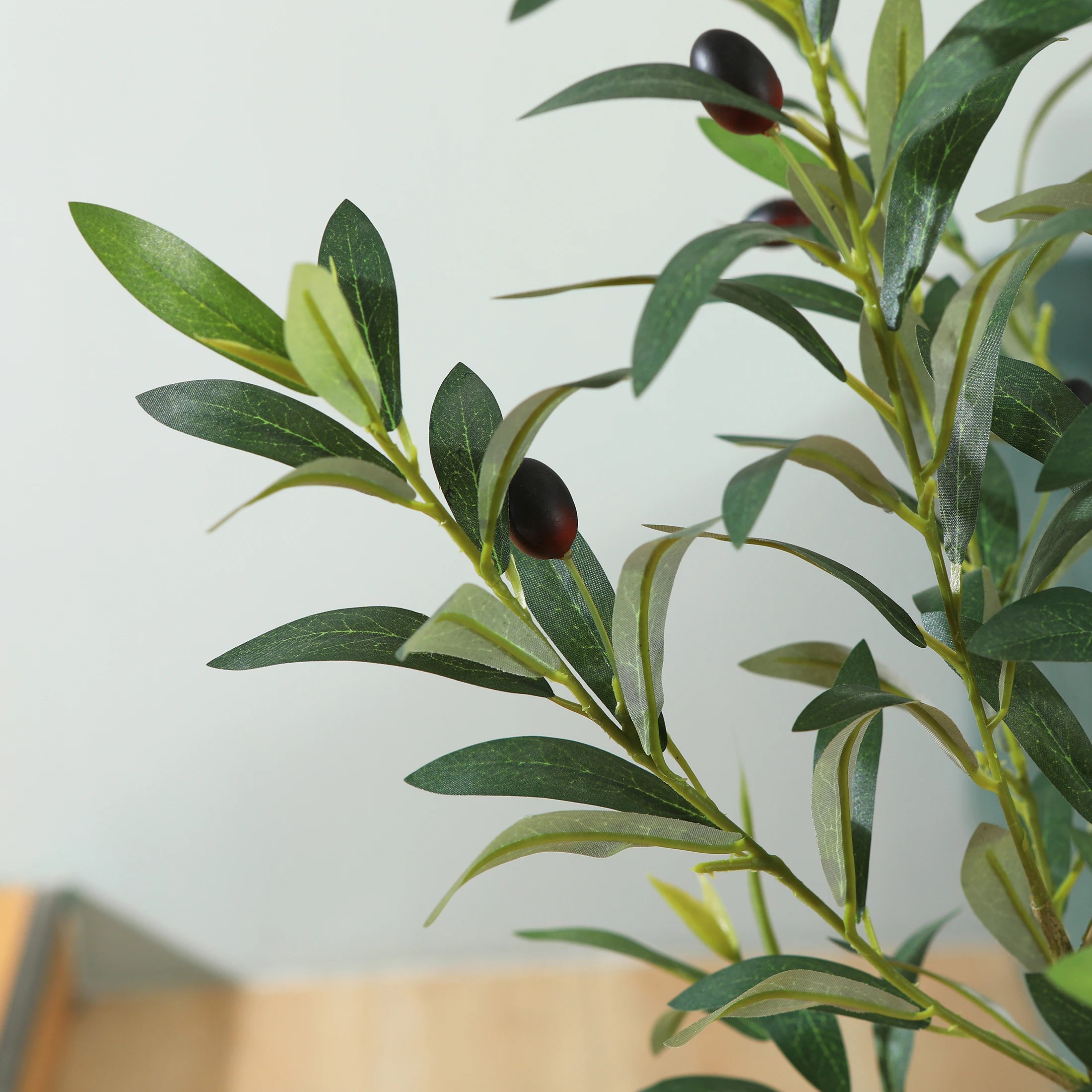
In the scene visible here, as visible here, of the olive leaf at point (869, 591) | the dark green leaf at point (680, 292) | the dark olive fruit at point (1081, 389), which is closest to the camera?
the dark green leaf at point (680, 292)

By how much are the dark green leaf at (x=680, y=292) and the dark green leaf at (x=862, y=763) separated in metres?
0.18

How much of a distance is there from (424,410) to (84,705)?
0.68 m

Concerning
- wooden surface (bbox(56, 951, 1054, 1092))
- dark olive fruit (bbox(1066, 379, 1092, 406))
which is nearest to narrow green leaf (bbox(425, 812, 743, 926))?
dark olive fruit (bbox(1066, 379, 1092, 406))

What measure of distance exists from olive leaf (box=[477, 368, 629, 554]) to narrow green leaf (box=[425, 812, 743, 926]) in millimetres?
109

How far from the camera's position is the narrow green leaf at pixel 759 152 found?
1.60 ft

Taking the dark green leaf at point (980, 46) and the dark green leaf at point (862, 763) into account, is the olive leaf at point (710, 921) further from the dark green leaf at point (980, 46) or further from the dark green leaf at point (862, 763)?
the dark green leaf at point (980, 46)

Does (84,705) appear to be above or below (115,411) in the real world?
below

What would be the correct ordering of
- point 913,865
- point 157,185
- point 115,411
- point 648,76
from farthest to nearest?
point 913,865, point 115,411, point 157,185, point 648,76

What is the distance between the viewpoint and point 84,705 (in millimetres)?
1488

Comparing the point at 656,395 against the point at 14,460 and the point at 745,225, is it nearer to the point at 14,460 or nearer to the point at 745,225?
the point at 14,460

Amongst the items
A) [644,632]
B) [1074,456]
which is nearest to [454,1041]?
[644,632]

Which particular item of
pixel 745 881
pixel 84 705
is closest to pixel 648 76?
pixel 84 705

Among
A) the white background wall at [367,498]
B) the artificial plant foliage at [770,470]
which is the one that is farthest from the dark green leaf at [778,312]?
the white background wall at [367,498]

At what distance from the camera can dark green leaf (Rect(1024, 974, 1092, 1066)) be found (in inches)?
16.2
